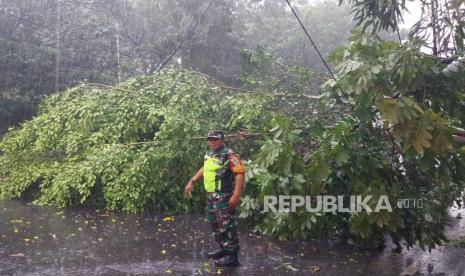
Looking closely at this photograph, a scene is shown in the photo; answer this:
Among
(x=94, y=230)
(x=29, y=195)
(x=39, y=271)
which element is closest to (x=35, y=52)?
(x=29, y=195)

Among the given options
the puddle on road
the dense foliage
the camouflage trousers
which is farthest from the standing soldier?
the dense foliage

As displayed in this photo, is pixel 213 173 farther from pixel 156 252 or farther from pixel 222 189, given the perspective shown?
pixel 156 252

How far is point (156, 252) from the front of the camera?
560cm

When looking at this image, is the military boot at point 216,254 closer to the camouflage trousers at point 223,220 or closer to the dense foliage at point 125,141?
the camouflage trousers at point 223,220

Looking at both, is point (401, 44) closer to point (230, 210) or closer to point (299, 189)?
point (299, 189)

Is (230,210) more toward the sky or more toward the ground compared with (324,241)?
more toward the sky

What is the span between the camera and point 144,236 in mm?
6270

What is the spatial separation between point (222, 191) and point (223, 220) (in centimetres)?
29

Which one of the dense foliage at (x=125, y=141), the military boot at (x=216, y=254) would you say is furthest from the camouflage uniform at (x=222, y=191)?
the dense foliage at (x=125, y=141)

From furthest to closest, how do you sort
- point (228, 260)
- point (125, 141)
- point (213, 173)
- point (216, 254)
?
point (125, 141) → point (216, 254) → point (228, 260) → point (213, 173)

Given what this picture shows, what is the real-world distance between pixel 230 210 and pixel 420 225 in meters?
2.20

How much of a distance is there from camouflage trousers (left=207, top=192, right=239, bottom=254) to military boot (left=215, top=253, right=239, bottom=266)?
0.06 m

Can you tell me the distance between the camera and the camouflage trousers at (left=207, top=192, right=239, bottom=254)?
16.5 feet

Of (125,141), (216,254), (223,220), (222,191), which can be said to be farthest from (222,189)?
(125,141)
